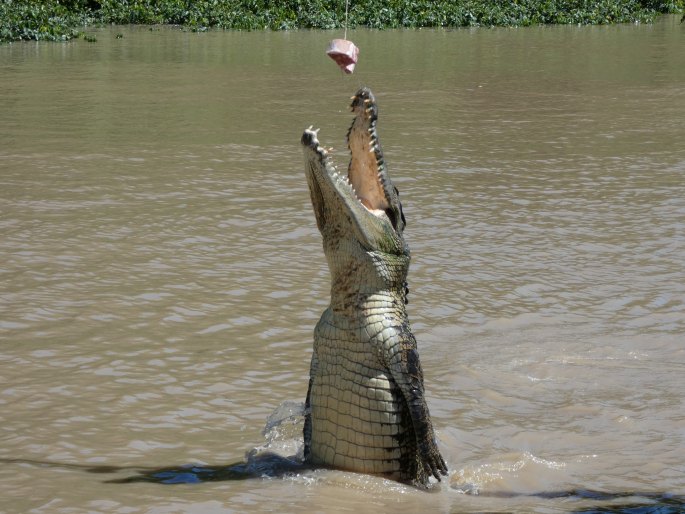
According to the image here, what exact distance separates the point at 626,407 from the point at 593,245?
10.7ft

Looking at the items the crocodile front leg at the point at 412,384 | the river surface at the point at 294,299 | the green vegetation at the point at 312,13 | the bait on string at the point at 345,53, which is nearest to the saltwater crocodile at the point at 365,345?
the crocodile front leg at the point at 412,384

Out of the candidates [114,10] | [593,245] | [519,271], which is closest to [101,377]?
[519,271]

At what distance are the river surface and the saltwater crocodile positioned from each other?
0.14 m

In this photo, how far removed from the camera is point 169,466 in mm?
4750

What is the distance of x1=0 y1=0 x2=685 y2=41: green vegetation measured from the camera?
98.9 feet

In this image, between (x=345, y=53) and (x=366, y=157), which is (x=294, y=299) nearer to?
(x=345, y=53)

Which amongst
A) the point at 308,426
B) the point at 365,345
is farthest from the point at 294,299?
the point at 365,345

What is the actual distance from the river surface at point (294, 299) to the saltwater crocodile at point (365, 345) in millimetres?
141

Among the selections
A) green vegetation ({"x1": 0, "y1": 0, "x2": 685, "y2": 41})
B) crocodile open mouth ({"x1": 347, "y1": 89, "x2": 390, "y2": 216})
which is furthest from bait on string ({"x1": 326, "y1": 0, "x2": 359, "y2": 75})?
green vegetation ({"x1": 0, "y1": 0, "x2": 685, "y2": 41})

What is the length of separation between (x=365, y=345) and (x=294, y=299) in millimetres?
3053

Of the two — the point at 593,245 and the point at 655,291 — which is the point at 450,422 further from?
the point at 593,245

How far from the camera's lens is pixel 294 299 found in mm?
7387

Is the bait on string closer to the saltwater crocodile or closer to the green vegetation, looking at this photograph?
the saltwater crocodile

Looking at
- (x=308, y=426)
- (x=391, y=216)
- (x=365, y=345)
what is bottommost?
(x=308, y=426)
